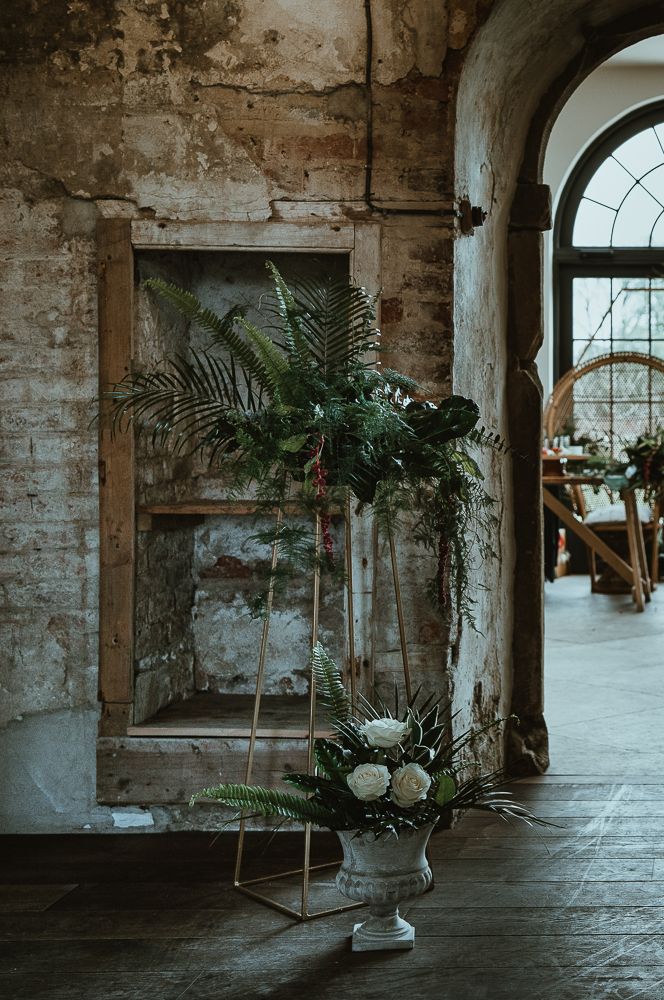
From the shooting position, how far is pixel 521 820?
375cm

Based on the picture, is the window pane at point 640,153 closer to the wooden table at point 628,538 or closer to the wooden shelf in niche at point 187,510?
the wooden table at point 628,538

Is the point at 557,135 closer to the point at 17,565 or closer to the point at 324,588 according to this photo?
the point at 324,588

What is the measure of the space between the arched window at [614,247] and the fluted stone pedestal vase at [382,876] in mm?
7714

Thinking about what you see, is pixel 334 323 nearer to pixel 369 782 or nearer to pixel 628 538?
pixel 369 782

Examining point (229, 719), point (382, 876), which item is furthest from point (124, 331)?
point (382, 876)

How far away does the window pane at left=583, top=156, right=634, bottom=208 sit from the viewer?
9828mm

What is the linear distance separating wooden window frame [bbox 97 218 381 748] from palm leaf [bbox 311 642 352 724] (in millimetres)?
940

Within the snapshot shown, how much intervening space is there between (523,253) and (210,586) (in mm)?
1778

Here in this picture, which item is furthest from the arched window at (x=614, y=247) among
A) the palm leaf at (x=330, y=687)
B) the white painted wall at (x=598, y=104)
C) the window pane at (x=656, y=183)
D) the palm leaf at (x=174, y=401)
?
the palm leaf at (x=330, y=687)

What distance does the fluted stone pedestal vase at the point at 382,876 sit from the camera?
272cm

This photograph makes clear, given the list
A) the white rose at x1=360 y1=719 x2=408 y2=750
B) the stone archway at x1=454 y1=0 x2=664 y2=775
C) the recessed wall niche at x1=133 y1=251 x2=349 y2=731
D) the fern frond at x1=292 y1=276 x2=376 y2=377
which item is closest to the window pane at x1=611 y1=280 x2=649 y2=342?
the stone archway at x1=454 y1=0 x2=664 y2=775

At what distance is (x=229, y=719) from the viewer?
3.83m

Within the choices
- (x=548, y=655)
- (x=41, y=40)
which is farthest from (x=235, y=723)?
(x=548, y=655)

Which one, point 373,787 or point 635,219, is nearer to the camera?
point 373,787
